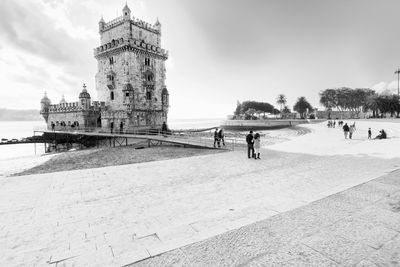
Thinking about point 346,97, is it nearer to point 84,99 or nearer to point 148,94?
point 148,94

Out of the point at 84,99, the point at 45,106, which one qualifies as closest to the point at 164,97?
the point at 84,99

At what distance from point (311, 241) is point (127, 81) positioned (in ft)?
120

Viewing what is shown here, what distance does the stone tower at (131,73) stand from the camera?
35.9 meters

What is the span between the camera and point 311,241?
3967mm

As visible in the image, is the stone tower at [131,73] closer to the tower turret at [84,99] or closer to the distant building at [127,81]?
the distant building at [127,81]

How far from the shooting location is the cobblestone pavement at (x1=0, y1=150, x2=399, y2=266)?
376 centimetres

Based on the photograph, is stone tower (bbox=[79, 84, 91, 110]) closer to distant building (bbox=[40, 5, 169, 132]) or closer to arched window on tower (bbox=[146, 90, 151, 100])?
distant building (bbox=[40, 5, 169, 132])

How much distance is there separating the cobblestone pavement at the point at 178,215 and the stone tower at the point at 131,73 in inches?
1125

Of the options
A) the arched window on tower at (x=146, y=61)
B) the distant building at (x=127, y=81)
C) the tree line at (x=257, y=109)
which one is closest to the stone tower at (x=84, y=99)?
the distant building at (x=127, y=81)

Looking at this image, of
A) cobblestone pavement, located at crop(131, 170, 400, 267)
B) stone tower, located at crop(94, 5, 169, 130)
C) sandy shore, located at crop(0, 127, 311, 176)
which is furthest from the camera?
stone tower, located at crop(94, 5, 169, 130)

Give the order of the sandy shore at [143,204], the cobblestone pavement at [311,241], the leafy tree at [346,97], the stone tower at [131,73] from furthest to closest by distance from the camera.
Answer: the leafy tree at [346,97] → the stone tower at [131,73] → the sandy shore at [143,204] → the cobblestone pavement at [311,241]

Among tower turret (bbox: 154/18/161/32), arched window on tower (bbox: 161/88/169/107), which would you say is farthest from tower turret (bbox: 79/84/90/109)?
tower turret (bbox: 154/18/161/32)

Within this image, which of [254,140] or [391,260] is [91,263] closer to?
[391,260]

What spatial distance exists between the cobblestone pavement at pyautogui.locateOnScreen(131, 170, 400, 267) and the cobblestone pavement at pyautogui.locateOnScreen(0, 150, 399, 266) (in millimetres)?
20
